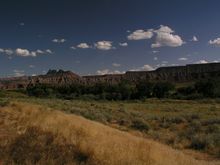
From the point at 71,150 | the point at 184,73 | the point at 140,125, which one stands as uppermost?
the point at 184,73

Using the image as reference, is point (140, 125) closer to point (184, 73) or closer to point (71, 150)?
point (71, 150)

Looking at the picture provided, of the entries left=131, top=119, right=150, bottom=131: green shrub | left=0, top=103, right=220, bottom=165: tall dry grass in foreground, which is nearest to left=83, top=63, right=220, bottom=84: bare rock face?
left=131, top=119, right=150, bottom=131: green shrub

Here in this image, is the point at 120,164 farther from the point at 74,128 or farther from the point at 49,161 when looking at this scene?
the point at 74,128

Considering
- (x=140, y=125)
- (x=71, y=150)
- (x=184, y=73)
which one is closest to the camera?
(x=71, y=150)

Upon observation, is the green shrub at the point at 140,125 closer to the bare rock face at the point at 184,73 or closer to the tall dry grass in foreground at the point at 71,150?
the tall dry grass in foreground at the point at 71,150

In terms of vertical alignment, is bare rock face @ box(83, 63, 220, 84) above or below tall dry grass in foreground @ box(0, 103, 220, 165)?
above

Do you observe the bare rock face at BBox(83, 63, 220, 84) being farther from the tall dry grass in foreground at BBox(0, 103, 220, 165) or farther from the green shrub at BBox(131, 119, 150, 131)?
the tall dry grass in foreground at BBox(0, 103, 220, 165)

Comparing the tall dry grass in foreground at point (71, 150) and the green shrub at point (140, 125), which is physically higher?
the tall dry grass in foreground at point (71, 150)

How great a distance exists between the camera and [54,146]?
11.1 metres

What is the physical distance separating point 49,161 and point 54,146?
147 centimetres

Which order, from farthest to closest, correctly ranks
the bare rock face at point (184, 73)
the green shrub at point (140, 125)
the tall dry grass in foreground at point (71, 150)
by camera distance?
the bare rock face at point (184, 73), the green shrub at point (140, 125), the tall dry grass in foreground at point (71, 150)

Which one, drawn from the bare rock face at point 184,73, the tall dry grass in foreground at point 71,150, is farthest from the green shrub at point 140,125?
the bare rock face at point 184,73

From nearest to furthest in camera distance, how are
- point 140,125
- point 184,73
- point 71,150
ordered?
1. point 71,150
2. point 140,125
3. point 184,73

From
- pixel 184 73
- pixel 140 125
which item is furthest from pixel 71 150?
pixel 184 73
